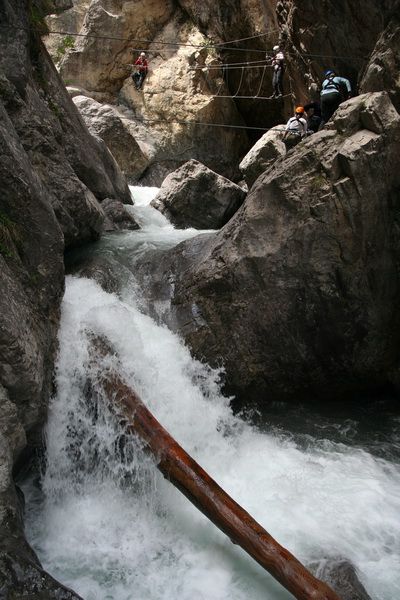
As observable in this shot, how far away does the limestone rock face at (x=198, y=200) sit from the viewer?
13297 millimetres

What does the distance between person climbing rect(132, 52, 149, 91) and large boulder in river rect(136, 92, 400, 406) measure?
55.2 ft

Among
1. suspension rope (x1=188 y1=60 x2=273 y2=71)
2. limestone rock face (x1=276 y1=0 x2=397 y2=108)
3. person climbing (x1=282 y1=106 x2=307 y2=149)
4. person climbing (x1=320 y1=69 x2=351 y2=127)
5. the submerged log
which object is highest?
suspension rope (x1=188 y1=60 x2=273 y2=71)

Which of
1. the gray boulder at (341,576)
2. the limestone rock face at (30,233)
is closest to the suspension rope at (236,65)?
the limestone rock face at (30,233)

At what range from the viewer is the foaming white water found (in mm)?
4477

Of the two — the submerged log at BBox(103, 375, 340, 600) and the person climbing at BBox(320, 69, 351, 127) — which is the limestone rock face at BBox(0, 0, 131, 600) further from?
the person climbing at BBox(320, 69, 351, 127)

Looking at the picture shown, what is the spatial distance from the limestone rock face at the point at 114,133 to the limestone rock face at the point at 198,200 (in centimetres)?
581

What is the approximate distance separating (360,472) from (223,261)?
11.3ft

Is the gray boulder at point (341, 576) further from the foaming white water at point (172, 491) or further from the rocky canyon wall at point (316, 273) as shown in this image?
the rocky canyon wall at point (316, 273)

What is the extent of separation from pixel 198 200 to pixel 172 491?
933 cm

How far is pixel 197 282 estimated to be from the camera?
7.59m

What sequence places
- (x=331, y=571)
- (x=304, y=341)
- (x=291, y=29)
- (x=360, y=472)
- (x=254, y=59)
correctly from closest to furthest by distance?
1. (x=331, y=571)
2. (x=360, y=472)
3. (x=304, y=341)
4. (x=291, y=29)
5. (x=254, y=59)

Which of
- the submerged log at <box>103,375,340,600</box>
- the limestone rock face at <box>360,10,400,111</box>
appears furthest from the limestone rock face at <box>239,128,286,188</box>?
the submerged log at <box>103,375,340,600</box>

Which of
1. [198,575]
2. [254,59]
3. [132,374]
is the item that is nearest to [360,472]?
[198,575]

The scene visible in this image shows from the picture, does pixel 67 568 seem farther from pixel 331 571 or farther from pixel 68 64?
pixel 68 64
